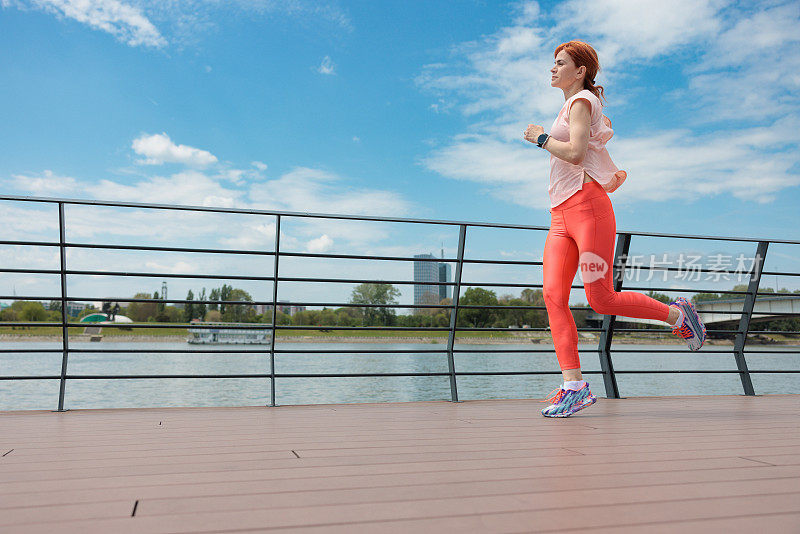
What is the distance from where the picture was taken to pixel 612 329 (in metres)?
3.27

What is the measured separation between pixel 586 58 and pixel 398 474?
1967mm

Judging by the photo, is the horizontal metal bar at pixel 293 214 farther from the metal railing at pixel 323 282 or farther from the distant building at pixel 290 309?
the distant building at pixel 290 309

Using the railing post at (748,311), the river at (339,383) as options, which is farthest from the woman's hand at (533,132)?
the river at (339,383)

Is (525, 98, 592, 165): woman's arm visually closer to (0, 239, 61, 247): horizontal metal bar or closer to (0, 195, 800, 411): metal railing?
(0, 195, 800, 411): metal railing

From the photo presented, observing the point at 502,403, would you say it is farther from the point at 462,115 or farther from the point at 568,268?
the point at 462,115

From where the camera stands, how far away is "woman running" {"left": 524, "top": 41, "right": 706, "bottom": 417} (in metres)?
2.40

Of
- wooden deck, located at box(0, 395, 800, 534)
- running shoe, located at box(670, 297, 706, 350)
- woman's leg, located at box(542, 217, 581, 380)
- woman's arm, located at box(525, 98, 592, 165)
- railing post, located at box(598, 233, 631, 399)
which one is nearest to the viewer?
wooden deck, located at box(0, 395, 800, 534)

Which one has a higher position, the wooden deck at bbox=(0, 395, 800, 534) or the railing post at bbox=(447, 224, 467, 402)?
the railing post at bbox=(447, 224, 467, 402)

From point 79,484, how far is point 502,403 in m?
2.07

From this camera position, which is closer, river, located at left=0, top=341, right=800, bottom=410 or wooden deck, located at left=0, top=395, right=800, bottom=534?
wooden deck, located at left=0, top=395, right=800, bottom=534

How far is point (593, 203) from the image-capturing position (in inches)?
95.4

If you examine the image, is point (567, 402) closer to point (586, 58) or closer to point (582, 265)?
point (582, 265)

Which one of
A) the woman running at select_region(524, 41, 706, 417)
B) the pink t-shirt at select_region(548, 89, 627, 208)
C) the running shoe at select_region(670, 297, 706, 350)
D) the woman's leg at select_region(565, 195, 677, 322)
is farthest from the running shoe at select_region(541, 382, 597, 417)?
the pink t-shirt at select_region(548, 89, 627, 208)

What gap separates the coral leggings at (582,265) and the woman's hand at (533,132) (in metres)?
0.28
